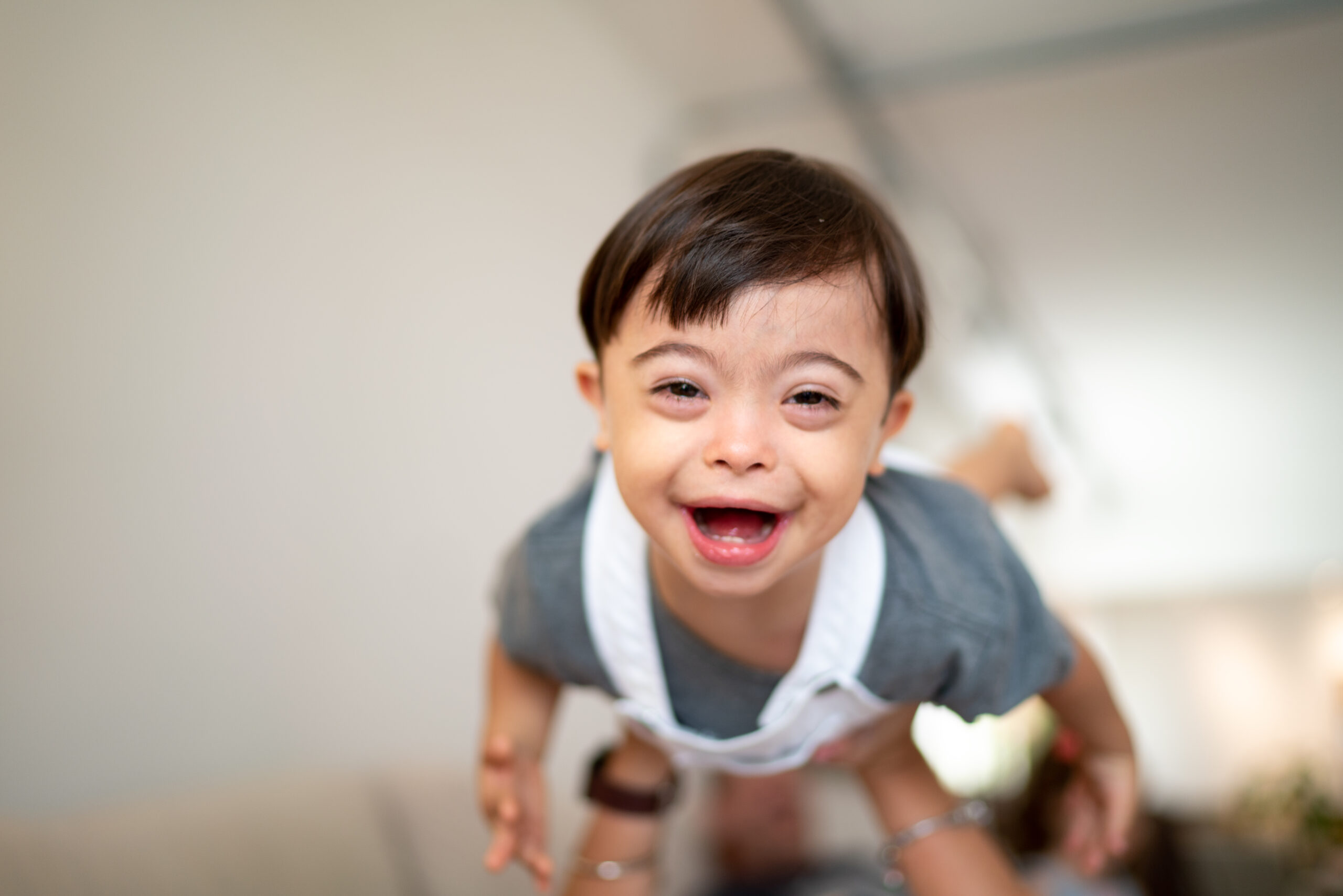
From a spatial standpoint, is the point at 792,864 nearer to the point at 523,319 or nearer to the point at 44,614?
the point at 523,319

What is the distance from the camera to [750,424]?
1.29 feet

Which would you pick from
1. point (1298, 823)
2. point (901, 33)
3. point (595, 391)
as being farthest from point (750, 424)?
point (1298, 823)

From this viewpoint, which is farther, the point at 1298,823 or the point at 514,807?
the point at 1298,823

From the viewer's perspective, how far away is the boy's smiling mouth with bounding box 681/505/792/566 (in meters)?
0.42

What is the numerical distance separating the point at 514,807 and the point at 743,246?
0.31 metres

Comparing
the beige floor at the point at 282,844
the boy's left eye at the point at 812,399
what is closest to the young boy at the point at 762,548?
the boy's left eye at the point at 812,399

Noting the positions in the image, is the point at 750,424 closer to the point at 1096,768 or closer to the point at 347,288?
the point at 1096,768

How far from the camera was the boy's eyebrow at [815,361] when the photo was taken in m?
0.40

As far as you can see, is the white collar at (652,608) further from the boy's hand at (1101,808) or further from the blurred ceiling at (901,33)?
the blurred ceiling at (901,33)

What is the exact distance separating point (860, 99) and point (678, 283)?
1186 millimetres

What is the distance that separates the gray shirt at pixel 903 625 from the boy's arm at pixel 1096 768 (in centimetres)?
6

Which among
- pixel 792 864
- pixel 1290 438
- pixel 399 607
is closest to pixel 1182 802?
pixel 1290 438

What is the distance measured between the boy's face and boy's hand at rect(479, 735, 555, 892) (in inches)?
7.7

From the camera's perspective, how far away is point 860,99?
1.48 metres
